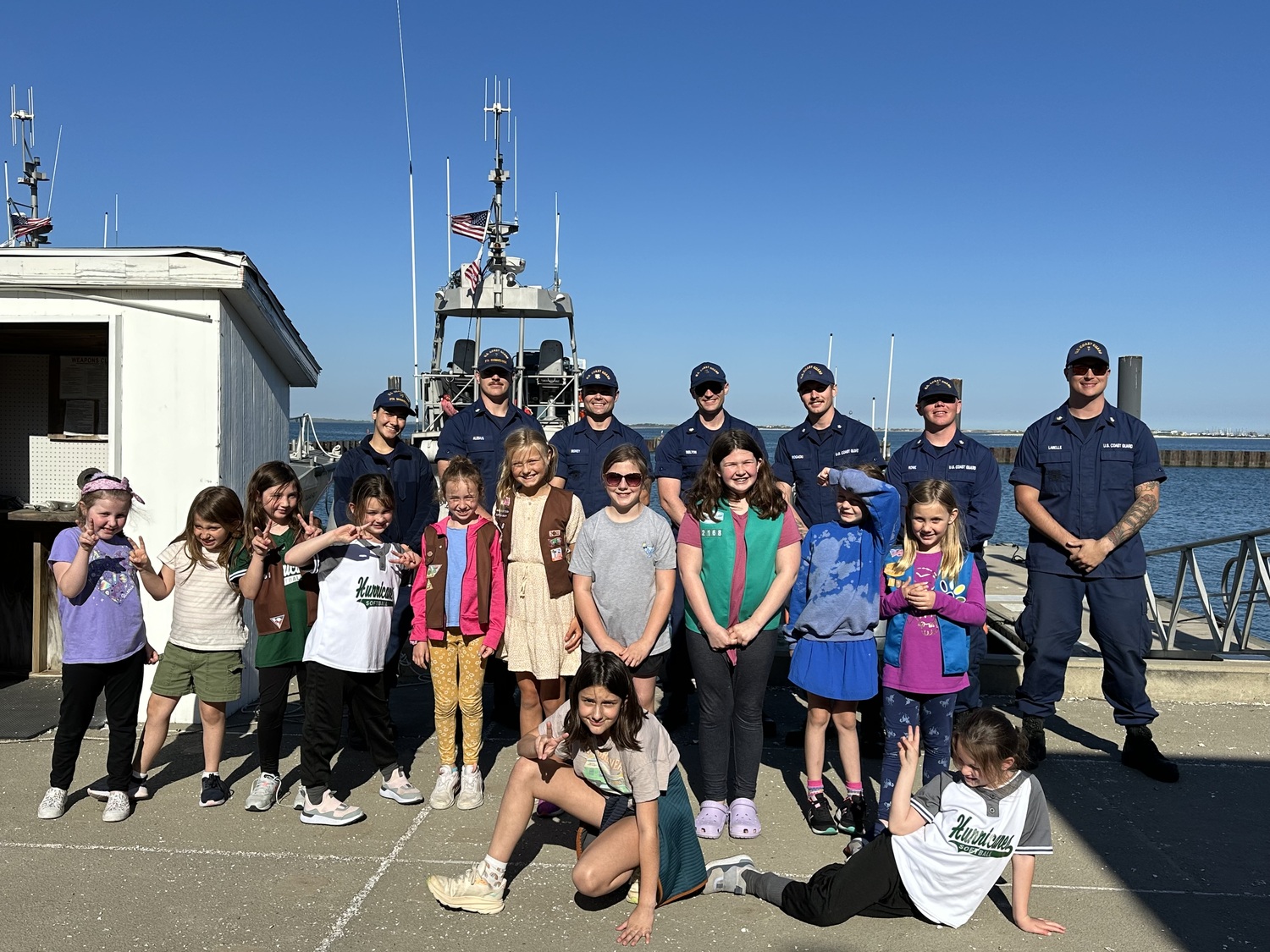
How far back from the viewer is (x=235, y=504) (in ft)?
14.1

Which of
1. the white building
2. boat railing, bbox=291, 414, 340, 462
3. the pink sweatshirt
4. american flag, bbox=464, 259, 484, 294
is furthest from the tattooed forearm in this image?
american flag, bbox=464, 259, 484, 294

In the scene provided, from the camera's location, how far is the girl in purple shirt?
378 cm

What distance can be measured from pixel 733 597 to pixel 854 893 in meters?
1.20

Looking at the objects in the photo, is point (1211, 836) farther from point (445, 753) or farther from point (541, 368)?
point (541, 368)

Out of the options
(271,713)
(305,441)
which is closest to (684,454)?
(271,713)

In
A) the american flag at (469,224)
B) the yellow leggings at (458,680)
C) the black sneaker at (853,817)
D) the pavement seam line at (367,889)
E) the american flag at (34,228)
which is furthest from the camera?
the american flag at (469,224)

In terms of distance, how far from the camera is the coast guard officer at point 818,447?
5.03 m

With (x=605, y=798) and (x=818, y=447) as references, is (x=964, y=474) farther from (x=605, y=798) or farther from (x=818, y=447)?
(x=605, y=798)

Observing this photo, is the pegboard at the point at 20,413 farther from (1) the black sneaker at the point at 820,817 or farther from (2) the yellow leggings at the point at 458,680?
(1) the black sneaker at the point at 820,817

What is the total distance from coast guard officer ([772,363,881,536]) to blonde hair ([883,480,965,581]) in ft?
3.55

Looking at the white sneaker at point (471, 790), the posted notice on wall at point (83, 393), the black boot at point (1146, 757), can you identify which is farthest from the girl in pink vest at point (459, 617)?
the posted notice on wall at point (83, 393)

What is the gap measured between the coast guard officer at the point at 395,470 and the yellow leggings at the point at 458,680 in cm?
65

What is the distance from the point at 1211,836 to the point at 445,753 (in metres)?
3.25

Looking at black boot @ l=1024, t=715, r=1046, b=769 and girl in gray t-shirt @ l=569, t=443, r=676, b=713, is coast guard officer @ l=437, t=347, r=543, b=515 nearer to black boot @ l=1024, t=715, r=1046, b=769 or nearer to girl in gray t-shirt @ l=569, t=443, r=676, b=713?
girl in gray t-shirt @ l=569, t=443, r=676, b=713
